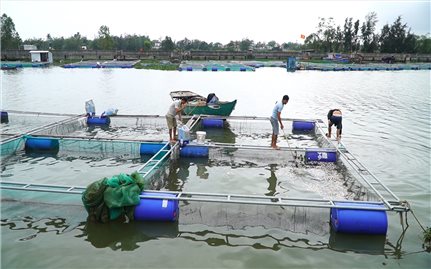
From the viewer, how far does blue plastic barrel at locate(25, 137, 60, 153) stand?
11930 millimetres

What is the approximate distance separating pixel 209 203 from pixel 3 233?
4235mm

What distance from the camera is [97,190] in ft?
22.2

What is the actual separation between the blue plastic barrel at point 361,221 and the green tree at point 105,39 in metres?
91.3

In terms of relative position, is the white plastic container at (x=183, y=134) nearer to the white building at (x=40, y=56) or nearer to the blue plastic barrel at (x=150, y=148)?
the blue plastic barrel at (x=150, y=148)

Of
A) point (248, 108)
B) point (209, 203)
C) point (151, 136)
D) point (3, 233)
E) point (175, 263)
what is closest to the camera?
point (175, 263)

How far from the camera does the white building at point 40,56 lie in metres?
60.9

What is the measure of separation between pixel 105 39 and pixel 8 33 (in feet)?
74.0

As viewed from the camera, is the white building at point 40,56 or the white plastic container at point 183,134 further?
the white building at point 40,56

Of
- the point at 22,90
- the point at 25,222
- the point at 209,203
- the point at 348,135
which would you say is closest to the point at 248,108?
the point at 348,135

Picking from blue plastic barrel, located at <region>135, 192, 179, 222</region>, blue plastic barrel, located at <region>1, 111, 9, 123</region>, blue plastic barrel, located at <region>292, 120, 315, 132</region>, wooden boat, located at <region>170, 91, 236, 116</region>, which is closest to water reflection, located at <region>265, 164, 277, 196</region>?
blue plastic barrel, located at <region>135, 192, 179, 222</region>

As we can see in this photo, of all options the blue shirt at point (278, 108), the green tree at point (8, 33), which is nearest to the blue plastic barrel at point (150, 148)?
the blue shirt at point (278, 108)

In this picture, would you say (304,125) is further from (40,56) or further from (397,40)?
(397,40)

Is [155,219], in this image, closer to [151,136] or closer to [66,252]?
[66,252]

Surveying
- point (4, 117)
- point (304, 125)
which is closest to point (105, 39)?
point (4, 117)
